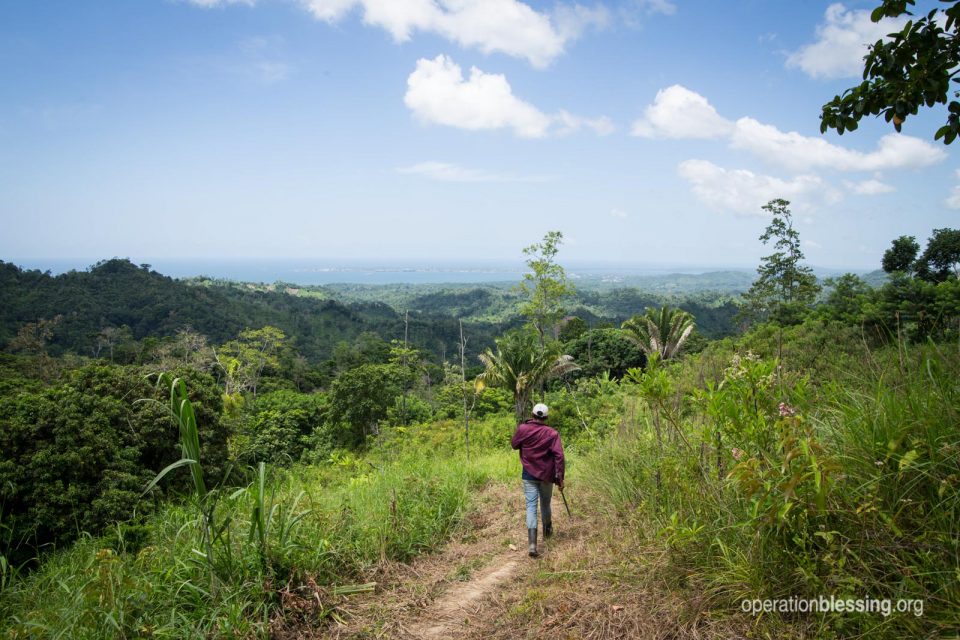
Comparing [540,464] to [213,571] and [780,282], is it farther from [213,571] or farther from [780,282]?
[780,282]

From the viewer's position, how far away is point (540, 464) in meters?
4.45

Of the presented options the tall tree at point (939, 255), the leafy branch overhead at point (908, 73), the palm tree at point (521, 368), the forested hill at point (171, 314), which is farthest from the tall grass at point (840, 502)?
the forested hill at point (171, 314)

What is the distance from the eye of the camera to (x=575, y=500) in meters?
5.09

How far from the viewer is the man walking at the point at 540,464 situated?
14.5 feet

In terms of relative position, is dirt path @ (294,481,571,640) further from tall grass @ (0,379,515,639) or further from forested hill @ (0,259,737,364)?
forested hill @ (0,259,737,364)

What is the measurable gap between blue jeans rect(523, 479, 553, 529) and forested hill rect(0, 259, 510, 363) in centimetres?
6286

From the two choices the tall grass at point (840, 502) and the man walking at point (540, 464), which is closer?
the tall grass at point (840, 502)

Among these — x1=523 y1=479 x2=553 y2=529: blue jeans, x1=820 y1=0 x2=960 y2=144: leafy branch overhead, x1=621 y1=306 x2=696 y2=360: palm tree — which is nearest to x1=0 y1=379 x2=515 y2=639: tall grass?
x1=523 y1=479 x2=553 y2=529: blue jeans

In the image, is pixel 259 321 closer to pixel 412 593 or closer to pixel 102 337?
pixel 102 337

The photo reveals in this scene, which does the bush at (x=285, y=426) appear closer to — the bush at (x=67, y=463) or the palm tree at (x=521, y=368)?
the palm tree at (x=521, y=368)

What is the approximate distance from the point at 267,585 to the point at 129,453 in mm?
8320

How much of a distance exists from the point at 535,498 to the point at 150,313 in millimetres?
88644

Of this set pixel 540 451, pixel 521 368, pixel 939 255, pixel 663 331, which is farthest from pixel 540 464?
pixel 939 255

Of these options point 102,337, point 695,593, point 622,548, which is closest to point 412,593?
point 622,548
